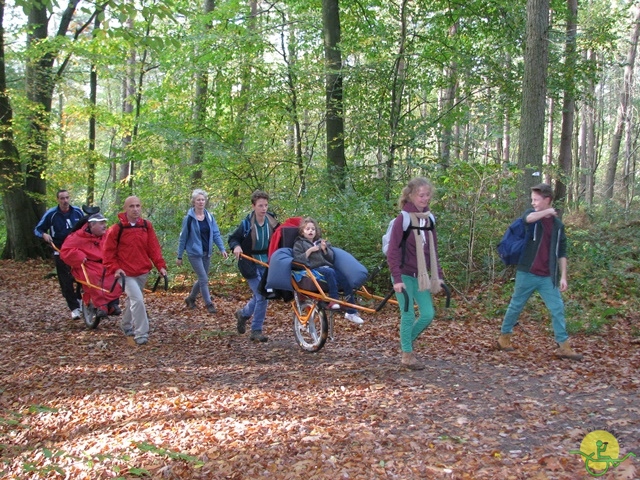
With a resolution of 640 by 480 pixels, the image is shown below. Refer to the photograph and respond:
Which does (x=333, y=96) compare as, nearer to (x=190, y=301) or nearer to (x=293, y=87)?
(x=293, y=87)

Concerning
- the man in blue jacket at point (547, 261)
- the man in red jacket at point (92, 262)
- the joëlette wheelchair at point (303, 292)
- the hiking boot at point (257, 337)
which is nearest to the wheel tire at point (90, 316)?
the man in red jacket at point (92, 262)

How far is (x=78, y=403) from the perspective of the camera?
6047 millimetres

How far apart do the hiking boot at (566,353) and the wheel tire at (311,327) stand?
105 inches

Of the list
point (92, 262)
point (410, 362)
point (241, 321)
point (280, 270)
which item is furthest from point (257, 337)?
point (92, 262)

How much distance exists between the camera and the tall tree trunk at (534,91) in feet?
32.3

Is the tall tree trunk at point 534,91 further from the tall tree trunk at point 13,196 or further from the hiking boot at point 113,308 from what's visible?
the tall tree trunk at point 13,196

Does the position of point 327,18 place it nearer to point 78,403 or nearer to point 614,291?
point 614,291

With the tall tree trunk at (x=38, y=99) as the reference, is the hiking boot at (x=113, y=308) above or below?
below

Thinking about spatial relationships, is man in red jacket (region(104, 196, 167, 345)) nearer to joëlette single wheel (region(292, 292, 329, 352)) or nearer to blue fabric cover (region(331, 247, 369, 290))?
joëlette single wheel (region(292, 292, 329, 352))

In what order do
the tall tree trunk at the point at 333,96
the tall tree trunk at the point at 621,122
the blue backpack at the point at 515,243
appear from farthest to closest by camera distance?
the tall tree trunk at the point at 621,122
the tall tree trunk at the point at 333,96
the blue backpack at the point at 515,243

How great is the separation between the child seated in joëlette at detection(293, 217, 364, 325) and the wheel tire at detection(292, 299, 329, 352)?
0.34 metres

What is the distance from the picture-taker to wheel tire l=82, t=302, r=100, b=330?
373 inches

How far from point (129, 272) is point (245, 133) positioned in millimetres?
6659

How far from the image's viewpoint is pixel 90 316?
9586 mm
